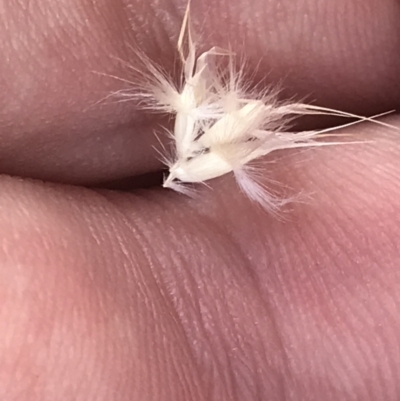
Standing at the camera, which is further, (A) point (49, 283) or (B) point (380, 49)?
(B) point (380, 49)

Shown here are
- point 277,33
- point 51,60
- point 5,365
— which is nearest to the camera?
point 5,365

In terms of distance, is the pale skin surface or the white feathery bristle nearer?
the pale skin surface

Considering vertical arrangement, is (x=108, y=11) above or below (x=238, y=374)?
above

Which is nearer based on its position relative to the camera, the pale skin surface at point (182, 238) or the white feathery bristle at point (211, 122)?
the pale skin surface at point (182, 238)

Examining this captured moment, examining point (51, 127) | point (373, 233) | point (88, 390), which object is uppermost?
point (51, 127)

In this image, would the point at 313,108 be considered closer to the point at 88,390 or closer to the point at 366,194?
the point at 366,194

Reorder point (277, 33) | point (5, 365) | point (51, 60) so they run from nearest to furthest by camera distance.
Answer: point (5, 365), point (51, 60), point (277, 33)

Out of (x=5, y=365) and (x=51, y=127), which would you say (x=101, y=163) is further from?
(x=5, y=365)

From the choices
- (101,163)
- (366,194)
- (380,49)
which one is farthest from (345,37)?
(101,163)
